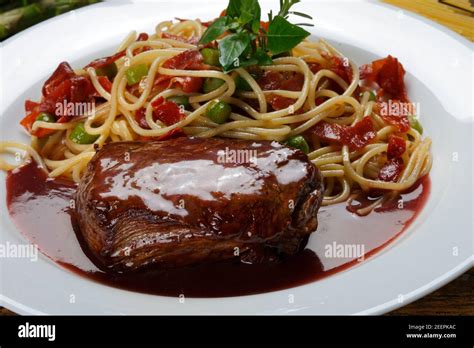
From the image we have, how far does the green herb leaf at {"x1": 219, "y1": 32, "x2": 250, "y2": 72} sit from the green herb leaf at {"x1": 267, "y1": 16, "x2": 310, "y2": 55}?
269 mm

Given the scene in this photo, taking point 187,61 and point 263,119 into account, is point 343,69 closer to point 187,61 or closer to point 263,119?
point 263,119

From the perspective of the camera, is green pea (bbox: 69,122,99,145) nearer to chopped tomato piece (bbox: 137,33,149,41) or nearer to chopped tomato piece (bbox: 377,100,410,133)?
chopped tomato piece (bbox: 137,33,149,41)

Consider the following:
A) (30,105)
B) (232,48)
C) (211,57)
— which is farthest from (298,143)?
(30,105)

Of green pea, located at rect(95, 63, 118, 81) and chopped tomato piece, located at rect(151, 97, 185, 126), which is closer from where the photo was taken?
chopped tomato piece, located at rect(151, 97, 185, 126)

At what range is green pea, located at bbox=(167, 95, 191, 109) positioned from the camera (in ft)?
23.0

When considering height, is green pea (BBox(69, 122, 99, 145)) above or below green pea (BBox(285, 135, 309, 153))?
below

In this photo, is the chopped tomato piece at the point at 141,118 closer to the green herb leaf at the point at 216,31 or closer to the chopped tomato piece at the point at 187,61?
the chopped tomato piece at the point at 187,61

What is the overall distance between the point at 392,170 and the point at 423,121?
0.91 meters

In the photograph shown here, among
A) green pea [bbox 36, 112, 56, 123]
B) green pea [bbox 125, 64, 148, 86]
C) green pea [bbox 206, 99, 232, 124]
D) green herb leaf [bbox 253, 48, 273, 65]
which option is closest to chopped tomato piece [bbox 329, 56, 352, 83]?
green herb leaf [bbox 253, 48, 273, 65]

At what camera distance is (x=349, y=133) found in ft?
23.2

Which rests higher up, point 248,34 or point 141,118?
point 248,34

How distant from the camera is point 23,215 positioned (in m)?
6.23

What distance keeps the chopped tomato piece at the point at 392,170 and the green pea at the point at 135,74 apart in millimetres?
2694

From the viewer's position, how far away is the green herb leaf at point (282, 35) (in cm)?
662
